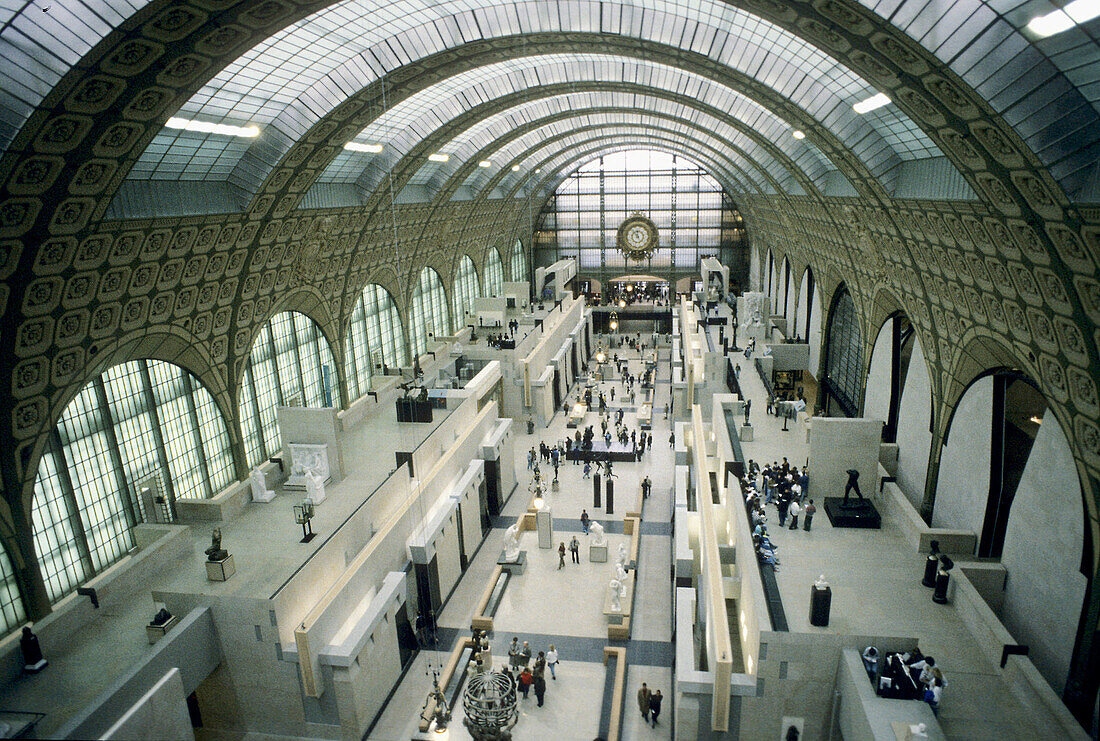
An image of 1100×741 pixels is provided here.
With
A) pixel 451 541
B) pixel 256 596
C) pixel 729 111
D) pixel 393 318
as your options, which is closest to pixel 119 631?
pixel 256 596

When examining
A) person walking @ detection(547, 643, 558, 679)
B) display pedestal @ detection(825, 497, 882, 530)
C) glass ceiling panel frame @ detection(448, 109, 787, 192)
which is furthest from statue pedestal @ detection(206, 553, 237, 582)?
glass ceiling panel frame @ detection(448, 109, 787, 192)

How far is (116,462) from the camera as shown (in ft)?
55.1

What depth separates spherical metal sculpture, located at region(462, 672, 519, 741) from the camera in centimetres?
1342

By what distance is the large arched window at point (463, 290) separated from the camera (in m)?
44.0

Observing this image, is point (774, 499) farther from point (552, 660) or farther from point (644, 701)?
point (552, 660)

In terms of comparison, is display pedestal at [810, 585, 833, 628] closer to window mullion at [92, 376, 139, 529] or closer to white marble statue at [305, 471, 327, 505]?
white marble statue at [305, 471, 327, 505]

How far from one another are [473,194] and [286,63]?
24.2 m

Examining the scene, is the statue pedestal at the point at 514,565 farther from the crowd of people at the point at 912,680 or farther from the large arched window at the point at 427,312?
the large arched window at the point at 427,312

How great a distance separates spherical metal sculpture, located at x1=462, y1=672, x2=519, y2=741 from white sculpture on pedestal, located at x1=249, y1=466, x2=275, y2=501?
29.3 feet

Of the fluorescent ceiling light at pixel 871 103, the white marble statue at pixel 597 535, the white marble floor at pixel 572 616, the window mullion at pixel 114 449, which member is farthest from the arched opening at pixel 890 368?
the window mullion at pixel 114 449

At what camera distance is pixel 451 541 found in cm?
2052

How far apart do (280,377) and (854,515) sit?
1944 cm

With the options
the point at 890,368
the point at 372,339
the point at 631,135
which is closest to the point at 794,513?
the point at 890,368

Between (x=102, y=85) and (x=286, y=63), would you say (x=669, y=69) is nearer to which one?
(x=286, y=63)
